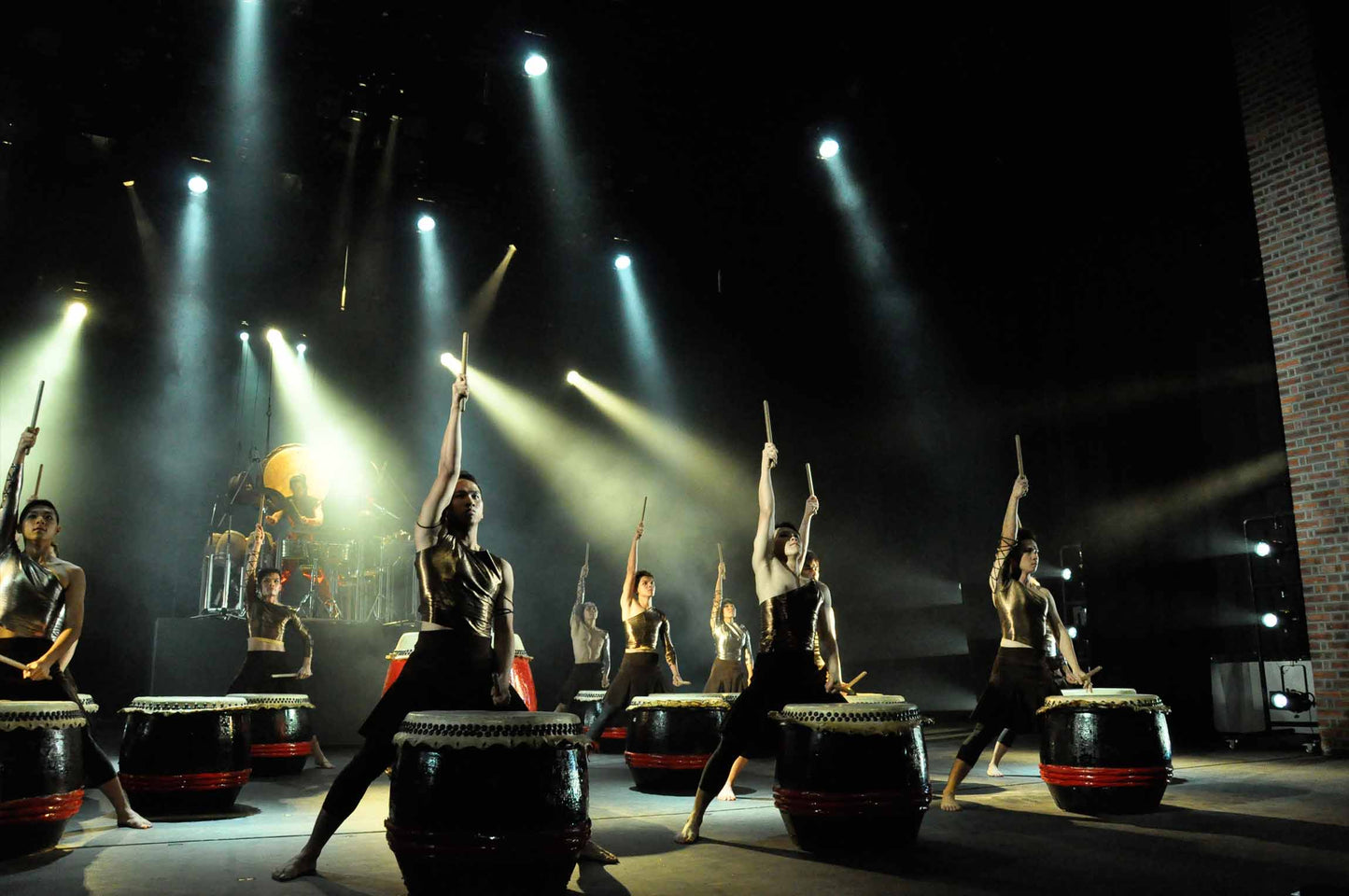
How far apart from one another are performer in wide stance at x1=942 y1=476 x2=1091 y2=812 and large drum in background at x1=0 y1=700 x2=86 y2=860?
4.23 metres

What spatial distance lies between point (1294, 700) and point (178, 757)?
9194 millimetres

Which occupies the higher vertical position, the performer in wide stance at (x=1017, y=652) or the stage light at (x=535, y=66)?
the stage light at (x=535, y=66)

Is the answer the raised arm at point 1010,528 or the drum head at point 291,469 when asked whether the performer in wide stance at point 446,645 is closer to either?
the raised arm at point 1010,528

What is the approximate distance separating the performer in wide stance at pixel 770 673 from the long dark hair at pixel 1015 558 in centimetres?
177

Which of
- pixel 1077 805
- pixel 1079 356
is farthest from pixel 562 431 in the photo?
pixel 1077 805

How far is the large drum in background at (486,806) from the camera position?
2711 mm

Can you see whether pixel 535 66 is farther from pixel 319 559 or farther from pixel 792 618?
pixel 792 618

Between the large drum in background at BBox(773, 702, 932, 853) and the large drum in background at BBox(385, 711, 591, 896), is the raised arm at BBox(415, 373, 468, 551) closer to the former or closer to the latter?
the large drum in background at BBox(385, 711, 591, 896)

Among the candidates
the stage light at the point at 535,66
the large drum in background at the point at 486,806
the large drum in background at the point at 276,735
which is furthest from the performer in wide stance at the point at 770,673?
the stage light at the point at 535,66

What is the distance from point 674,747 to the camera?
5.88 metres

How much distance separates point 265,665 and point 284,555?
4841 millimetres

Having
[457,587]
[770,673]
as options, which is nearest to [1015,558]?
[770,673]

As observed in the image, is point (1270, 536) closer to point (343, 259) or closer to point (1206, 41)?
point (1206, 41)

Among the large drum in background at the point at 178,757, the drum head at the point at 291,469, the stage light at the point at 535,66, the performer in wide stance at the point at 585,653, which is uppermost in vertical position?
the stage light at the point at 535,66
